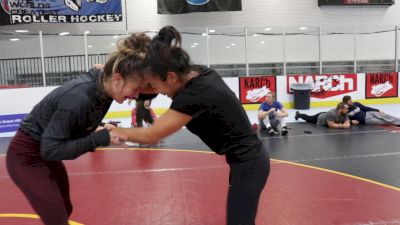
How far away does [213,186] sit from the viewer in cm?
514

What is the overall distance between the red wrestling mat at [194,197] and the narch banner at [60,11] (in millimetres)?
9017

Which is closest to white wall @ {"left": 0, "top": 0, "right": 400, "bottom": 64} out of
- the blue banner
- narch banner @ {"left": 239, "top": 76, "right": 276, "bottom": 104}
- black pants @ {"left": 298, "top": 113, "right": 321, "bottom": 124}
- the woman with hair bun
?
narch banner @ {"left": 239, "top": 76, "right": 276, "bottom": 104}

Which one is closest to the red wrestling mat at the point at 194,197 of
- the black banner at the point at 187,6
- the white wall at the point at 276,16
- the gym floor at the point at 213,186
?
the gym floor at the point at 213,186

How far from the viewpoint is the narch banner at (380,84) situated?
47.3 ft

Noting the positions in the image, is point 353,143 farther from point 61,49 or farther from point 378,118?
point 61,49

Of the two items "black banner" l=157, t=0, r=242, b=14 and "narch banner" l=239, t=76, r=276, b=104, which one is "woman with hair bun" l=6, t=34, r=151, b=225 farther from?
"black banner" l=157, t=0, r=242, b=14

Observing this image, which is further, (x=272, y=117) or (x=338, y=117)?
(x=338, y=117)

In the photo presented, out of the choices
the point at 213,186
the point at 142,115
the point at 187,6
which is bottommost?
the point at 213,186

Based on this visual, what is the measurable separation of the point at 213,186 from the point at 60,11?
1125 centimetres

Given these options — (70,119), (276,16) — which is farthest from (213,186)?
(276,16)

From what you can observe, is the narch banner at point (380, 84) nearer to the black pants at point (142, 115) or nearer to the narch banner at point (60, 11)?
the black pants at point (142, 115)

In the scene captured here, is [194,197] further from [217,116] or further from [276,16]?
[276,16]

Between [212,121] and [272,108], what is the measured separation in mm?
7483

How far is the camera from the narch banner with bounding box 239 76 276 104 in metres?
13.5
